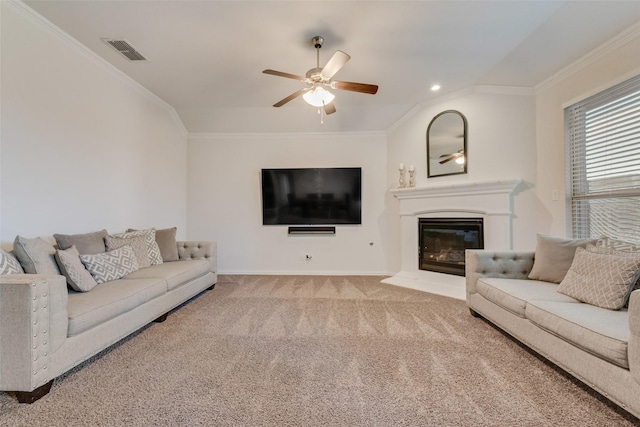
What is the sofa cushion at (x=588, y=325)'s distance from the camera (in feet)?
4.57

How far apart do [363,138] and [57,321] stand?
4.35 metres

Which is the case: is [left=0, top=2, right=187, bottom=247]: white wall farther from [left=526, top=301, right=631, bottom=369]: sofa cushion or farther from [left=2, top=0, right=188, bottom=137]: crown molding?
[left=526, top=301, right=631, bottom=369]: sofa cushion

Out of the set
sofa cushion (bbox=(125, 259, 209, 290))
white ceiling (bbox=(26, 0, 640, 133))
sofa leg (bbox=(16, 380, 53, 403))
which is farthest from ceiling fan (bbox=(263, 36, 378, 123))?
sofa leg (bbox=(16, 380, 53, 403))

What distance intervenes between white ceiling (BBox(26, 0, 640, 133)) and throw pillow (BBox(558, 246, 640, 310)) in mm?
1916

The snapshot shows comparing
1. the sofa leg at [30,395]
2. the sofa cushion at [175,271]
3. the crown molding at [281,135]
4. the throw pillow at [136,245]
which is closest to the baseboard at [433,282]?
the crown molding at [281,135]

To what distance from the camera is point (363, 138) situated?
4.75 m

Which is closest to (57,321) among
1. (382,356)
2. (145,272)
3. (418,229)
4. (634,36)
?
(145,272)

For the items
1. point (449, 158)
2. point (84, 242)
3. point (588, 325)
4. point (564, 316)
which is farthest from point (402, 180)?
point (84, 242)

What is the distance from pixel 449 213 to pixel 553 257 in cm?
149

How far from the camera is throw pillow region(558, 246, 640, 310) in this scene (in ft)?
5.88

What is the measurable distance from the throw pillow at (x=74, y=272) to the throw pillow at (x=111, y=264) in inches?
4.5

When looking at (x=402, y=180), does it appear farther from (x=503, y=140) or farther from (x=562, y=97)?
(x=562, y=97)

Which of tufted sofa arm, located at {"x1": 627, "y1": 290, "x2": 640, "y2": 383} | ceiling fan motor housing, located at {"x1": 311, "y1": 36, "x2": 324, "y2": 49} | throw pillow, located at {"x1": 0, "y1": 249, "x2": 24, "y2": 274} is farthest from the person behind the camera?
ceiling fan motor housing, located at {"x1": 311, "y1": 36, "x2": 324, "y2": 49}

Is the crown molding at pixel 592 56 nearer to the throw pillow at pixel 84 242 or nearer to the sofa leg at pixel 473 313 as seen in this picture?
the sofa leg at pixel 473 313
